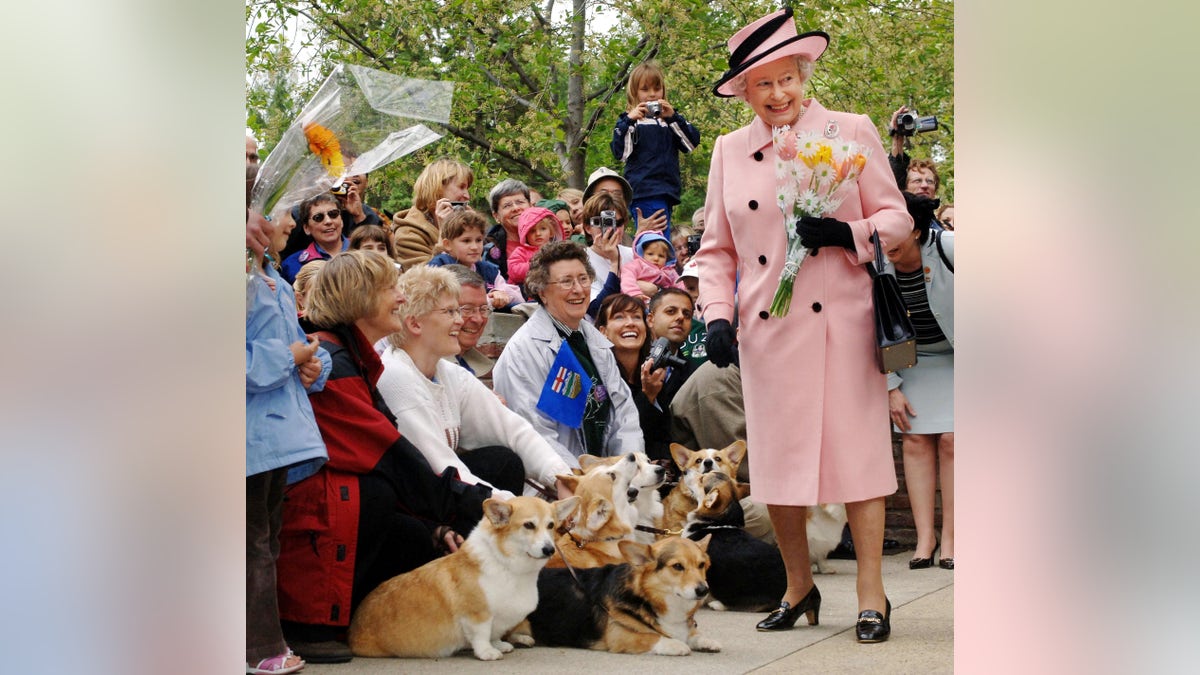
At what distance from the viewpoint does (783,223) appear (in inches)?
193

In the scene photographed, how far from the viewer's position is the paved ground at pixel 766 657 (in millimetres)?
4531

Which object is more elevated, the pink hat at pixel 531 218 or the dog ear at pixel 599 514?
the pink hat at pixel 531 218

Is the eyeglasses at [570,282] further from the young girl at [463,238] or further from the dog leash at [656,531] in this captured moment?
the dog leash at [656,531]

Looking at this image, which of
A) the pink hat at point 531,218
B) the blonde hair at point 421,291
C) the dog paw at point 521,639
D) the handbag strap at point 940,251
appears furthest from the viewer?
the pink hat at point 531,218

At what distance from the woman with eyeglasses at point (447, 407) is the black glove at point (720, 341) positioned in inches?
36.2

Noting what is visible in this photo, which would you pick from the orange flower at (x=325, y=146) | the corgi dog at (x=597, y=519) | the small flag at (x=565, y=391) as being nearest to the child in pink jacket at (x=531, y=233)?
the small flag at (x=565, y=391)

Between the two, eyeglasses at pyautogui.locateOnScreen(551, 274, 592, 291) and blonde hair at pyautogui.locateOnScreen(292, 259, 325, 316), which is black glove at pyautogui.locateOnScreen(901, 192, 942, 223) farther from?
blonde hair at pyautogui.locateOnScreen(292, 259, 325, 316)

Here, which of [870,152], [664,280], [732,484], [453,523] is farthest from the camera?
[664,280]

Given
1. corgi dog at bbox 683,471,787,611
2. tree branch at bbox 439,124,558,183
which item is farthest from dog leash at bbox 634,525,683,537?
tree branch at bbox 439,124,558,183

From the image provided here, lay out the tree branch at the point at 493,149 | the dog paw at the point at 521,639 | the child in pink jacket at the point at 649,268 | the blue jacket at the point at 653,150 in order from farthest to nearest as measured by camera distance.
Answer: the tree branch at the point at 493,149, the blue jacket at the point at 653,150, the child in pink jacket at the point at 649,268, the dog paw at the point at 521,639

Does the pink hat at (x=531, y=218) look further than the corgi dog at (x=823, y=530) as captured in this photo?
Yes
